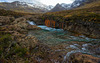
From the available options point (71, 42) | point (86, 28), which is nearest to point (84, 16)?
point (86, 28)

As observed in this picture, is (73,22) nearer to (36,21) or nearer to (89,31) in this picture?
(89,31)

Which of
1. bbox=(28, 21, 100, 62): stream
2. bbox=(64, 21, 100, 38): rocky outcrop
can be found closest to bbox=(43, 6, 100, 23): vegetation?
bbox=(64, 21, 100, 38): rocky outcrop

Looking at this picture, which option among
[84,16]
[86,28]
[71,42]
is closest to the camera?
[71,42]

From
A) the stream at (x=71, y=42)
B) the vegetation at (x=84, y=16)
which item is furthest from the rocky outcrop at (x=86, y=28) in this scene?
the stream at (x=71, y=42)

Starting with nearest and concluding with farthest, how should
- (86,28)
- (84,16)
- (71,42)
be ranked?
(71,42) → (86,28) → (84,16)

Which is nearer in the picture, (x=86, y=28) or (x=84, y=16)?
(x=86, y=28)

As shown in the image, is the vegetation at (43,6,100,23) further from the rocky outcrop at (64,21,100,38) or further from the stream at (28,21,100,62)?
the stream at (28,21,100,62)

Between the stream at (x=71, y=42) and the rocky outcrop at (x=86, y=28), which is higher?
the rocky outcrop at (x=86, y=28)

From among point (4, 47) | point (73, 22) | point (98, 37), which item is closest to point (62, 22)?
point (73, 22)

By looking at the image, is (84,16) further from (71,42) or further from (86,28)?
(71,42)

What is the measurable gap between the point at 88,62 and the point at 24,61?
8.57 metres

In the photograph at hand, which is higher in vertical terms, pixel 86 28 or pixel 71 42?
pixel 86 28

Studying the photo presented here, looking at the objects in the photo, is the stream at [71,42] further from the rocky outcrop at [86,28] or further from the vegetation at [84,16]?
the vegetation at [84,16]

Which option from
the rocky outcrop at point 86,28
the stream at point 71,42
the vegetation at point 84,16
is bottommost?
the stream at point 71,42
